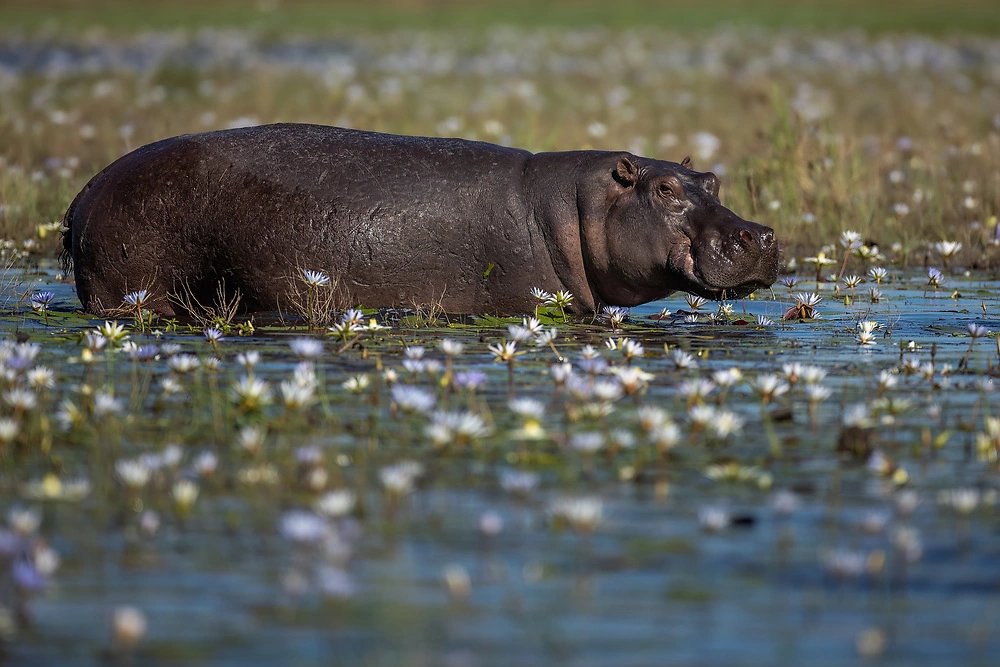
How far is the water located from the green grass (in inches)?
1331

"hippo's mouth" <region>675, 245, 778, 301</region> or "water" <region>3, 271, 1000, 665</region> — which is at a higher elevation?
"hippo's mouth" <region>675, 245, 778, 301</region>

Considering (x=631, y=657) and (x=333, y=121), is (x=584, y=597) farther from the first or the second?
(x=333, y=121)

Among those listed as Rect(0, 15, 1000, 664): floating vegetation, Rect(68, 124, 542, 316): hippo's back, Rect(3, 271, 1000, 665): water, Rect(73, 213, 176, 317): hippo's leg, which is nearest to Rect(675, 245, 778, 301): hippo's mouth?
Rect(0, 15, 1000, 664): floating vegetation

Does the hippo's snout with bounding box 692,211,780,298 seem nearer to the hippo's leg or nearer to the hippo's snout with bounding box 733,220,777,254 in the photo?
the hippo's snout with bounding box 733,220,777,254

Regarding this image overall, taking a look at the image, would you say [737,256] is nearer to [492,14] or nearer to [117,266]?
[117,266]

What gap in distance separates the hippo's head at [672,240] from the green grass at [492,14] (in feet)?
101

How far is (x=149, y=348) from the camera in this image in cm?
617

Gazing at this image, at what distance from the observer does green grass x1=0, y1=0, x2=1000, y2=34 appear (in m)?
40.4

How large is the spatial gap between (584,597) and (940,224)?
847 cm

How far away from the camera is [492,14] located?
45.8 m

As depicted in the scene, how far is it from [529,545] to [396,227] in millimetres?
4366

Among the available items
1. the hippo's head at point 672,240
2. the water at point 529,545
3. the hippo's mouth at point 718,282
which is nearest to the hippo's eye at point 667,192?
the hippo's head at point 672,240

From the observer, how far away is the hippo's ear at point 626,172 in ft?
27.0

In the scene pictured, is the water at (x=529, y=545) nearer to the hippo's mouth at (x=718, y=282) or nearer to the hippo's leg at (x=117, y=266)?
the hippo's mouth at (x=718, y=282)
